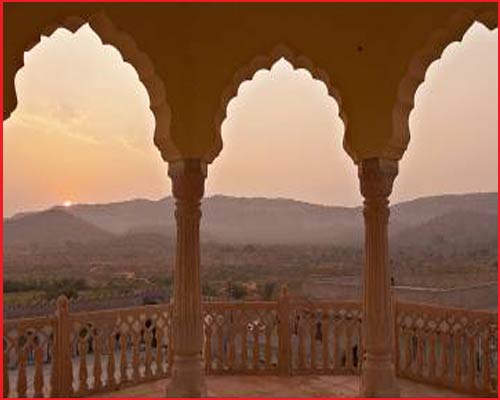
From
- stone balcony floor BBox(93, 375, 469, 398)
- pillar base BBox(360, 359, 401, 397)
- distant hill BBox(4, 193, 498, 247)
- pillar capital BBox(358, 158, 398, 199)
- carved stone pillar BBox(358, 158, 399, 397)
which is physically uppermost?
distant hill BBox(4, 193, 498, 247)

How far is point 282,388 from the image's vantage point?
7602mm

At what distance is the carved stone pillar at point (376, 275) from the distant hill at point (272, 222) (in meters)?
41.9

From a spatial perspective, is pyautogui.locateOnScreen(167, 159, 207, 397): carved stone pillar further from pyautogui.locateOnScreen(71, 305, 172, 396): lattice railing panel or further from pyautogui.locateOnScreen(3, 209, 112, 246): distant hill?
pyautogui.locateOnScreen(3, 209, 112, 246): distant hill

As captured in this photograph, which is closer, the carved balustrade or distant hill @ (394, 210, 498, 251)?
the carved balustrade

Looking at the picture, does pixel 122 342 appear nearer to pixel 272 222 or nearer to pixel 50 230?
pixel 50 230

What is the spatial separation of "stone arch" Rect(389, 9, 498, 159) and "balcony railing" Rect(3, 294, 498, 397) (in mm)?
2507

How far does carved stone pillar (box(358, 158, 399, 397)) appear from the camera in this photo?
6.22 meters

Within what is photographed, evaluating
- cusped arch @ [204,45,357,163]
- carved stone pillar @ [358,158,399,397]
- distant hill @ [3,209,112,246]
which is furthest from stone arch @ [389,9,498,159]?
distant hill @ [3,209,112,246]

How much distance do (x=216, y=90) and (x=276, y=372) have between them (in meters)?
4.19

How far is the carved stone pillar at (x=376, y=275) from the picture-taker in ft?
20.4

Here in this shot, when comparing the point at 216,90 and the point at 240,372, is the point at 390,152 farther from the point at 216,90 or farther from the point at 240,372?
the point at 240,372

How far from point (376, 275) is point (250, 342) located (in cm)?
353

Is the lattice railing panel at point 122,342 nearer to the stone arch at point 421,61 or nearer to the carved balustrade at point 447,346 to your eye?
the carved balustrade at point 447,346

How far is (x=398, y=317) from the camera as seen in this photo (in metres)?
8.13
